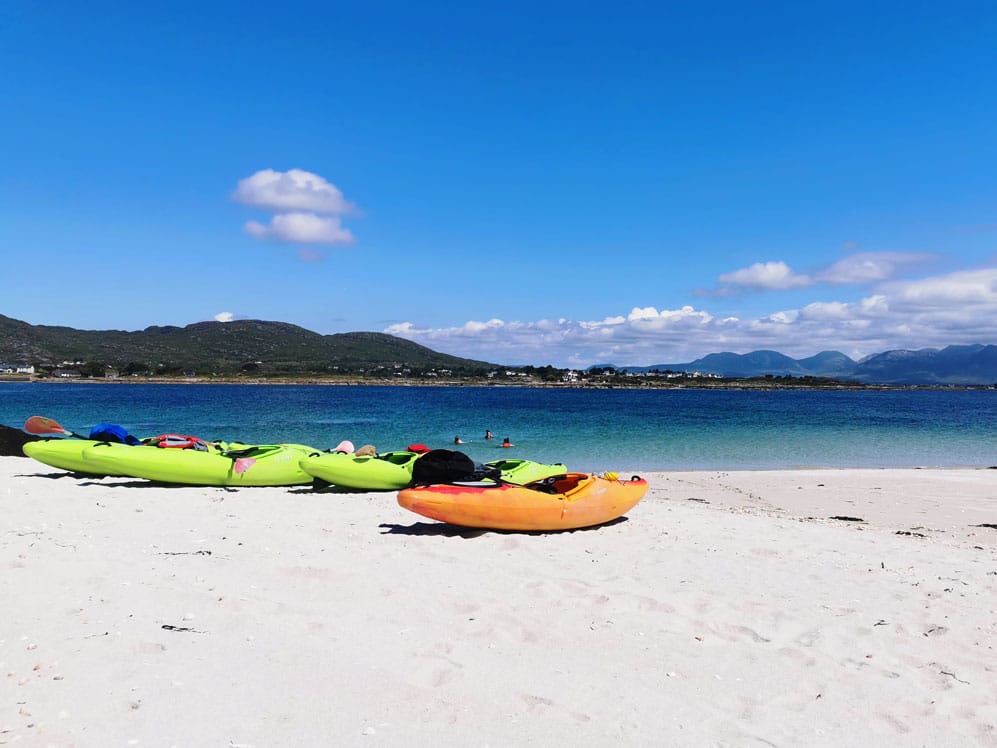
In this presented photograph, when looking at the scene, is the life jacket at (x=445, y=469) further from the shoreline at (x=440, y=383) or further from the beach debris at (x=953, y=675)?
the shoreline at (x=440, y=383)

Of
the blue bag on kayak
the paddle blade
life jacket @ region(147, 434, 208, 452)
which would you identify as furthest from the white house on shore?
life jacket @ region(147, 434, 208, 452)

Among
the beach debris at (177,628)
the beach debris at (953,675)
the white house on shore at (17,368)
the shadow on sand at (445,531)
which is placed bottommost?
the shadow on sand at (445,531)

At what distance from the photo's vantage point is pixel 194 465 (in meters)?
12.1

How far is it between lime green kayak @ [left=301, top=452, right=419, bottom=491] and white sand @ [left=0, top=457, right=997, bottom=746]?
2876 mm

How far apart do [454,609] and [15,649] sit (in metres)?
3.10

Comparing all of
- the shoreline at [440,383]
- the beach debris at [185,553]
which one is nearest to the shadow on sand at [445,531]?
the beach debris at [185,553]

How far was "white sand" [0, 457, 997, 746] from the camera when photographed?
3533 mm

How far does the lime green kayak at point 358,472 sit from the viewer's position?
1187 cm

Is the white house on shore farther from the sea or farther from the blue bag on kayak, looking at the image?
the blue bag on kayak

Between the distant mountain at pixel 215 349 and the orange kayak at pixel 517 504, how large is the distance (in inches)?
4824

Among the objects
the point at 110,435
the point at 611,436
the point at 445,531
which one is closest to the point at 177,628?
the point at 445,531

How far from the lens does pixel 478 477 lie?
405 inches

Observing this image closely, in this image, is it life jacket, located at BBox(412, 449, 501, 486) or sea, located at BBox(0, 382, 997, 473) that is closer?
life jacket, located at BBox(412, 449, 501, 486)

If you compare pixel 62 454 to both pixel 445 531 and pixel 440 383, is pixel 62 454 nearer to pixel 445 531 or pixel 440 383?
pixel 445 531
